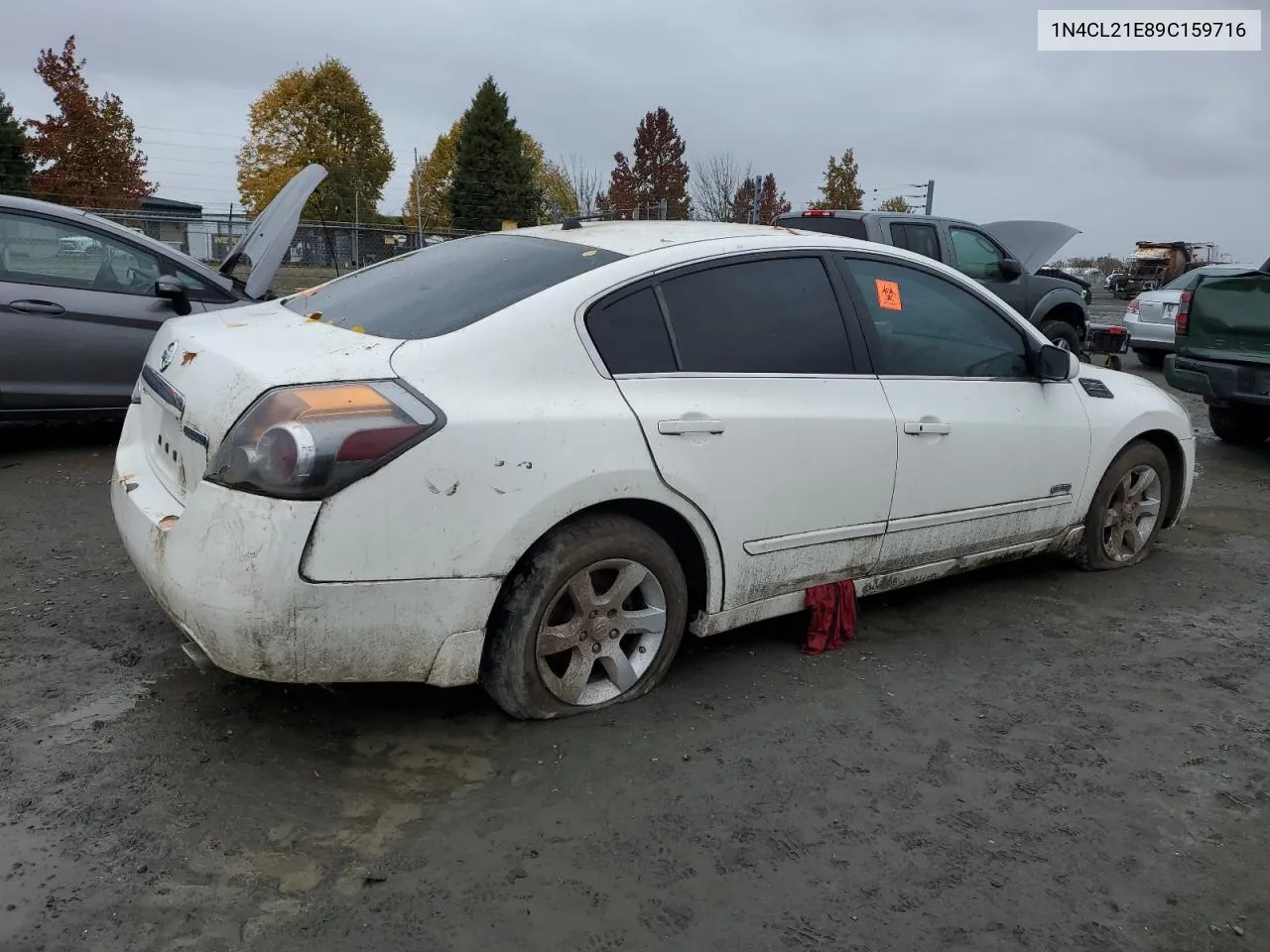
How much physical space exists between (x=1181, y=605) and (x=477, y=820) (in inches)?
133

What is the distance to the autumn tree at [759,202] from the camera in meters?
37.7

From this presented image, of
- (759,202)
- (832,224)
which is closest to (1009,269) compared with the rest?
(832,224)

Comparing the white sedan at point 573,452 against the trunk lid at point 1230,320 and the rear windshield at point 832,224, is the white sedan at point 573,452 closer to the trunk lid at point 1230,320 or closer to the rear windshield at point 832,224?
the trunk lid at point 1230,320

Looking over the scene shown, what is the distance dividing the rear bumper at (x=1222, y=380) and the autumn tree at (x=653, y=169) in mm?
Answer: 38698

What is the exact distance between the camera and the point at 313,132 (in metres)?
52.1

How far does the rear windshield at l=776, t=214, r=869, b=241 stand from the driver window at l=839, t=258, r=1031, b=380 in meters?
5.75

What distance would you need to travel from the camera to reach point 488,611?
293 cm

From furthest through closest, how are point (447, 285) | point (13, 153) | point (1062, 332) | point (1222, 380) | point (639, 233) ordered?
1. point (13, 153)
2. point (1062, 332)
3. point (1222, 380)
4. point (639, 233)
5. point (447, 285)

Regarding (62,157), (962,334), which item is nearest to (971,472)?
(962,334)

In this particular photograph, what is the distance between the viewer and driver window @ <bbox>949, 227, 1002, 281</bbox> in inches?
441

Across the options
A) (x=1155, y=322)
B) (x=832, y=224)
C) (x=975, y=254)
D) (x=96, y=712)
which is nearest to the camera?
(x=96, y=712)

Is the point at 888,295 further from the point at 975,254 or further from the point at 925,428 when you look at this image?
the point at 975,254

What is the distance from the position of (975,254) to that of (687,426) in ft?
30.4

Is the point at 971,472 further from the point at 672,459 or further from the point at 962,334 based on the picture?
the point at 672,459
